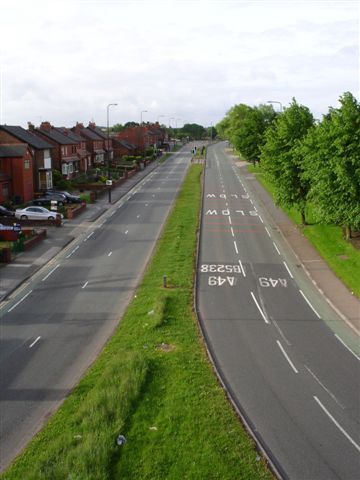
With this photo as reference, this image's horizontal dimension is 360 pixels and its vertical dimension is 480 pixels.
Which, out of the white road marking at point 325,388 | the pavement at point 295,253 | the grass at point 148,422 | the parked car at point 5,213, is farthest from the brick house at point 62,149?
the white road marking at point 325,388

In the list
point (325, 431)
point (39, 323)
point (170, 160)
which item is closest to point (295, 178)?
point (39, 323)

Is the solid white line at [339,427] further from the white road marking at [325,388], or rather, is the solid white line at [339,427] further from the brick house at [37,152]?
the brick house at [37,152]

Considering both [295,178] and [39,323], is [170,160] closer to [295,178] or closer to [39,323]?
[295,178]

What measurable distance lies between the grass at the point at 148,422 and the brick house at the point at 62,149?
2235 inches

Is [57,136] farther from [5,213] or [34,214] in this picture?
[34,214]

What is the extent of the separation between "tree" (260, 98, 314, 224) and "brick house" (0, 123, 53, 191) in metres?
31.4

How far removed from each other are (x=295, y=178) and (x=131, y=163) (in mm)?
68037

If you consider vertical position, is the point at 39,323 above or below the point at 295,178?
below

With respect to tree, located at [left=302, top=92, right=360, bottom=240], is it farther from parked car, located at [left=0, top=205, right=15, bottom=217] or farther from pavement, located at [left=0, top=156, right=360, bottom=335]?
parked car, located at [left=0, top=205, right=15, bottom=217]

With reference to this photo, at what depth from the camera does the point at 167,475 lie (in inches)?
481

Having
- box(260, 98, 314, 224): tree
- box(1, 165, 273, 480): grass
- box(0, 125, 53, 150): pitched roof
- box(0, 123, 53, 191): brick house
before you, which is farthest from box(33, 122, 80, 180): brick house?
box(1, 165, 273, 480): grass

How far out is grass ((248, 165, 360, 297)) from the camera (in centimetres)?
2994

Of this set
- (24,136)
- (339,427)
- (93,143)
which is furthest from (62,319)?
(93,143)

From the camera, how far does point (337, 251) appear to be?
115ft
